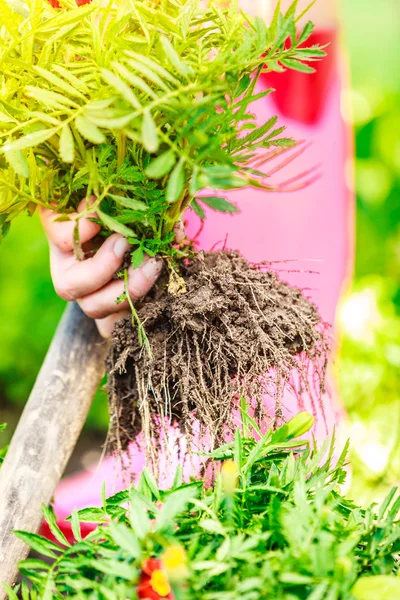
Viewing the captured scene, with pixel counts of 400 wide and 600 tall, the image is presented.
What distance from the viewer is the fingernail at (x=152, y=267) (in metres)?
0.60

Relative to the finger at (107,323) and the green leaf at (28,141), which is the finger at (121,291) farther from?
the green leaf at (28,141)

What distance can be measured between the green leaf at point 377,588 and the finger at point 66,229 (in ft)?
1.34

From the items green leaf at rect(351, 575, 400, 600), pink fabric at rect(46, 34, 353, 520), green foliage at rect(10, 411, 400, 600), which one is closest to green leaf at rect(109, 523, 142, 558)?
green foliage at rect(10, 411, 400, 600)

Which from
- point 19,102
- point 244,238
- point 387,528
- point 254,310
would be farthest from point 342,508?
point 244,238

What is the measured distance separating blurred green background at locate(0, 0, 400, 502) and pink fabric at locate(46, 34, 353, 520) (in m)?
0.21

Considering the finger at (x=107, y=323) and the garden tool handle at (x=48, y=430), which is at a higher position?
the finger at (x=107, y=323)

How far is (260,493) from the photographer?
50 cm

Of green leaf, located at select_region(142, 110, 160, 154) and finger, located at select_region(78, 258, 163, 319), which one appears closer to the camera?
green leaf, located at select_region(142, 110, 160, 154)

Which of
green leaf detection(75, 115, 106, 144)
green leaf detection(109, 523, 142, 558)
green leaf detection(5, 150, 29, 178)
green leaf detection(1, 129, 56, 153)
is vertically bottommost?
green leaf detection(109, 523, 142, 558)

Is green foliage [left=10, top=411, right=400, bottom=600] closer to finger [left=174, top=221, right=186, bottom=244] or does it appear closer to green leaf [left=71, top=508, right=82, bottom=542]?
green leaf [left=71, top=508, right=82, bottom=542]

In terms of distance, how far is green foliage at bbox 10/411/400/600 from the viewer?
1.23 ft

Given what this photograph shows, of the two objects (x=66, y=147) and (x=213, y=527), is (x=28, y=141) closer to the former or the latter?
(x=66, y=147)

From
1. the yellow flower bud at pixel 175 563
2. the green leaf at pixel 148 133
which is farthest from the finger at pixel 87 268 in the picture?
the yellow flower bud at pixel 175 563

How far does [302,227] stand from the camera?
4.24 feet
